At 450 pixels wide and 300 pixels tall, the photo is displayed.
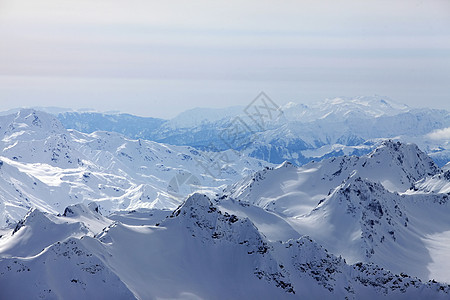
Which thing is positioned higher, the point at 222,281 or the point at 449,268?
the point at 222,281

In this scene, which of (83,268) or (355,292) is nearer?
(83,268)

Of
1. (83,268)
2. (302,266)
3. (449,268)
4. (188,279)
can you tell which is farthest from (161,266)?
(449,268)

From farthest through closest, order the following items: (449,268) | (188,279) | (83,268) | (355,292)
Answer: (449,268), (355,292), (188,279), (83,268)

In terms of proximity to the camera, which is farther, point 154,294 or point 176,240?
point 176,240

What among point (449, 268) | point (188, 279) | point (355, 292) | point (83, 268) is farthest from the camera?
point (449, 268)

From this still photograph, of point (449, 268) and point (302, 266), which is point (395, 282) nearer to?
point (302, 266)

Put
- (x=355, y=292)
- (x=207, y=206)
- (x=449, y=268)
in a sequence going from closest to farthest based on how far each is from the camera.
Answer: (x=355, y=292) → (x=207, y=206) → (x=449, y=268)

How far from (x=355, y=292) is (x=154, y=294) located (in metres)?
49.5

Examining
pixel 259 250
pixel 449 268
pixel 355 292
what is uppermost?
pixel 259 250

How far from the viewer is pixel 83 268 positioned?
11350cm

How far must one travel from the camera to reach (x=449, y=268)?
189 meters

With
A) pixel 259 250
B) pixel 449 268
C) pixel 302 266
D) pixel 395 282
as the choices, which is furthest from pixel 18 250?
pixel 449 268

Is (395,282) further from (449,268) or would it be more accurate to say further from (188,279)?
(449,268)

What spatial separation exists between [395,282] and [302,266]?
74.1 feet
